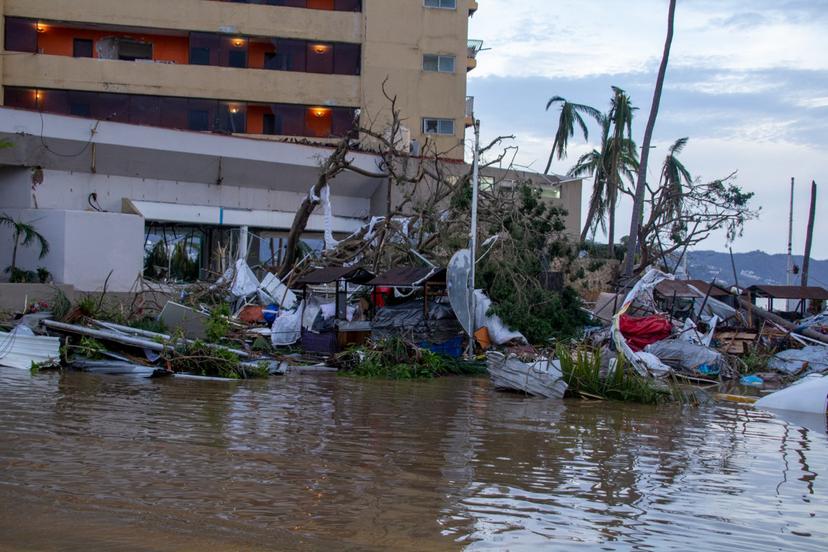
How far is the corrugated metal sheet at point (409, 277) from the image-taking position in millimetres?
20734

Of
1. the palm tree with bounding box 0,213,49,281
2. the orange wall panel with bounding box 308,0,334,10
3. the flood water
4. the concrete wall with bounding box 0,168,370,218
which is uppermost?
the orange wall panel with bounding box 308,0,334,10

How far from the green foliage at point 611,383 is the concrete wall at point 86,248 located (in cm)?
1577

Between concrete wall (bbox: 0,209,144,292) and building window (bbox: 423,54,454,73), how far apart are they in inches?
765

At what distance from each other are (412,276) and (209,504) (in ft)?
43.4

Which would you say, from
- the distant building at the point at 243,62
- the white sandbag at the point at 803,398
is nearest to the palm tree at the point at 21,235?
the distant building at the point at 243,62

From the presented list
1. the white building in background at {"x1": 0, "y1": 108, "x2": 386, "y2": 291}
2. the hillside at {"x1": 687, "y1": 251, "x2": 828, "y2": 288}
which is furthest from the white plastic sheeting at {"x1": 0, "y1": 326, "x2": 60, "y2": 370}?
the hillside at {"x1": 687, "y1": 251, "x2": 828, "y2": 288}

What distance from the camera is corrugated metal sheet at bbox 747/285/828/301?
101ft

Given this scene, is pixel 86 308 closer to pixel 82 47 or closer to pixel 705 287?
pixel 705 287

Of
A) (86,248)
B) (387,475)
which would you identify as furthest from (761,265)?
(387,475)

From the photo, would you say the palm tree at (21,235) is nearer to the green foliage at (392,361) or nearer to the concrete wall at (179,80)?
the green foliage at (392,361)

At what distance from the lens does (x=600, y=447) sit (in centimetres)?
1189

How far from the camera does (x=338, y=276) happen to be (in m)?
21.1

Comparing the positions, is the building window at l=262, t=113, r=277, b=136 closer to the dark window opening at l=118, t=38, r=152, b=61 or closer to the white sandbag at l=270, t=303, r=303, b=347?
the dark window opening at l=118, t=38, r=152, b=61

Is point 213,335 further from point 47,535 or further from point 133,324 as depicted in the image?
point 47,535
